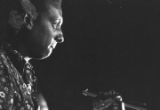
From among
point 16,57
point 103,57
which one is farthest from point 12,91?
point 103,57

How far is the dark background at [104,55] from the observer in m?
2.41

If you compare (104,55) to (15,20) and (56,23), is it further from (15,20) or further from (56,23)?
(15,20)

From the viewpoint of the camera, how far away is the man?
116 centimetres

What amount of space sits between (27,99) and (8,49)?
0.61ft

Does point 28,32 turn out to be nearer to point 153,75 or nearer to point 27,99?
point 27,99

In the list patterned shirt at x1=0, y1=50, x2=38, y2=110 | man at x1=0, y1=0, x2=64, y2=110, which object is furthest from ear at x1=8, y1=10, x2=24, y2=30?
patterned shirt at x1=0, y1=50, x2=38, y2=110

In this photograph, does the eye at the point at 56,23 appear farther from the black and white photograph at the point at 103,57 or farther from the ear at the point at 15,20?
the black and white photograph at the point at 103,57

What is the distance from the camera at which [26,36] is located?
124cm

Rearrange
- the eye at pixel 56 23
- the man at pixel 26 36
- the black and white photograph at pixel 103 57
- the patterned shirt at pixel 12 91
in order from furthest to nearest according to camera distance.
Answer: the black and white photograph at pixel 103 57, the eye at pixel 56 23, the man at pixel 26 36, the patterned shirt at pixel 12 91

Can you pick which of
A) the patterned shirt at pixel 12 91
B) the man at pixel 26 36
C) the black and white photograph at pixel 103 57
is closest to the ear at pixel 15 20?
the man at pixel 26 36

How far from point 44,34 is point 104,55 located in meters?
1.23

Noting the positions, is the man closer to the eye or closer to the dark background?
the eye

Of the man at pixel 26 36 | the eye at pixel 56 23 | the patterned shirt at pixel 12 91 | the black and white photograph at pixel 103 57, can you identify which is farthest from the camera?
the black and white photograph at pixel 103 57

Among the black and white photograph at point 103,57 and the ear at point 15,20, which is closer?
the ear at point 15,20
